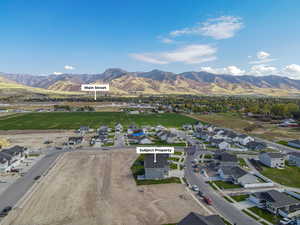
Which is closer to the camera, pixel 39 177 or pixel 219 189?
pixel 219 189

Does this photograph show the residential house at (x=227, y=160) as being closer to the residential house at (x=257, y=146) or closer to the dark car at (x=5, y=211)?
the residential house at (x=257, y=146)

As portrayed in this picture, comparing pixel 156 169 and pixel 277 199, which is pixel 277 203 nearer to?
pixel 277 199

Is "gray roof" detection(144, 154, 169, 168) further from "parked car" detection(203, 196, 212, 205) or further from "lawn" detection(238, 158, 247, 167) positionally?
"lawn" detection(238, 158, 247, 167)

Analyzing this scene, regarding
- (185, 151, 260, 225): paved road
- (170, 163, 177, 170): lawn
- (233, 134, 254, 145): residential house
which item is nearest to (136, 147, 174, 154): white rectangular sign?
(185, 151, 260, 225): paved road

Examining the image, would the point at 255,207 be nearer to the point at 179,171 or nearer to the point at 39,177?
the point at 179,171

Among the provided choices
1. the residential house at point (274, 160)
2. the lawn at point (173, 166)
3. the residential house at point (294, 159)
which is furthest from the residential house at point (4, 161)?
the residential house at point (294, 159)

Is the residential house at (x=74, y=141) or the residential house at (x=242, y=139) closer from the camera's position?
the residential house at (x=74, y=141)

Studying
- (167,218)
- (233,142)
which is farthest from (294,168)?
(167,218)
